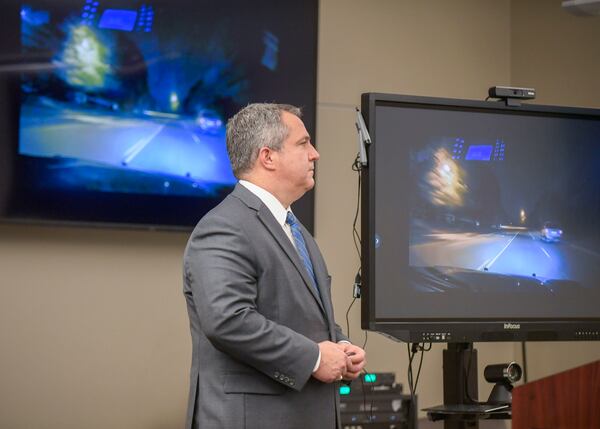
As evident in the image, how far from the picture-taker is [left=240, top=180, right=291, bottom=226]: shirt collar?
103 inches

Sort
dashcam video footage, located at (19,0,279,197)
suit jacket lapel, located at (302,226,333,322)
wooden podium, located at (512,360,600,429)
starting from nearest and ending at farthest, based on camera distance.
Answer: wooden podium, located at (512,360,600,429) < suit jacket lapel, located at (302,226,333,322) < dashcam video footage, located at (19,0,279,197)

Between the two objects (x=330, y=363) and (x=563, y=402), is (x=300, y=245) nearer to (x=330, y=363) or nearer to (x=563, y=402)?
(x=330, y=363)

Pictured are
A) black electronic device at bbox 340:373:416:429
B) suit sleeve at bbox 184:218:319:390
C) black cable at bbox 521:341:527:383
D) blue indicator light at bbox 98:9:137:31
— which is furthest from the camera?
black cable at bbox 521:341:527:383

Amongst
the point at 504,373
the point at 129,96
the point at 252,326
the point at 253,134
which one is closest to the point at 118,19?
the point at 129,96

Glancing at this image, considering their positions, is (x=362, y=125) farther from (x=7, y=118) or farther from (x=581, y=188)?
(x=7, y=118)

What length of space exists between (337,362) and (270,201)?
0.52 meters

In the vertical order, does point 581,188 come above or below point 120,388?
above

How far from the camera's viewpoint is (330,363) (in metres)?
2.39

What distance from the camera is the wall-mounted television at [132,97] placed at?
369cm

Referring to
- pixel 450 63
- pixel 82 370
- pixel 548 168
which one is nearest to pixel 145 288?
pixel 82 370

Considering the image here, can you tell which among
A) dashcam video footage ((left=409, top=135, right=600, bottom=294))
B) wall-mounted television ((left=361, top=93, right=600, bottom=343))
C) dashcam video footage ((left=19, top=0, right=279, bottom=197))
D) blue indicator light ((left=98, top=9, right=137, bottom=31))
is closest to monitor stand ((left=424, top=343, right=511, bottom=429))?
wall-mounted television ((left=361, top=93, right=600, bottom=343))

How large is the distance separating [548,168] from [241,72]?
1.49m

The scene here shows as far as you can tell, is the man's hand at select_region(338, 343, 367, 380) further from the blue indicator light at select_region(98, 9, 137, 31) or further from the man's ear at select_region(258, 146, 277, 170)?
the blue indicator light at select_region(98, 9, 137, 31)

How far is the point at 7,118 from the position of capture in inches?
144
